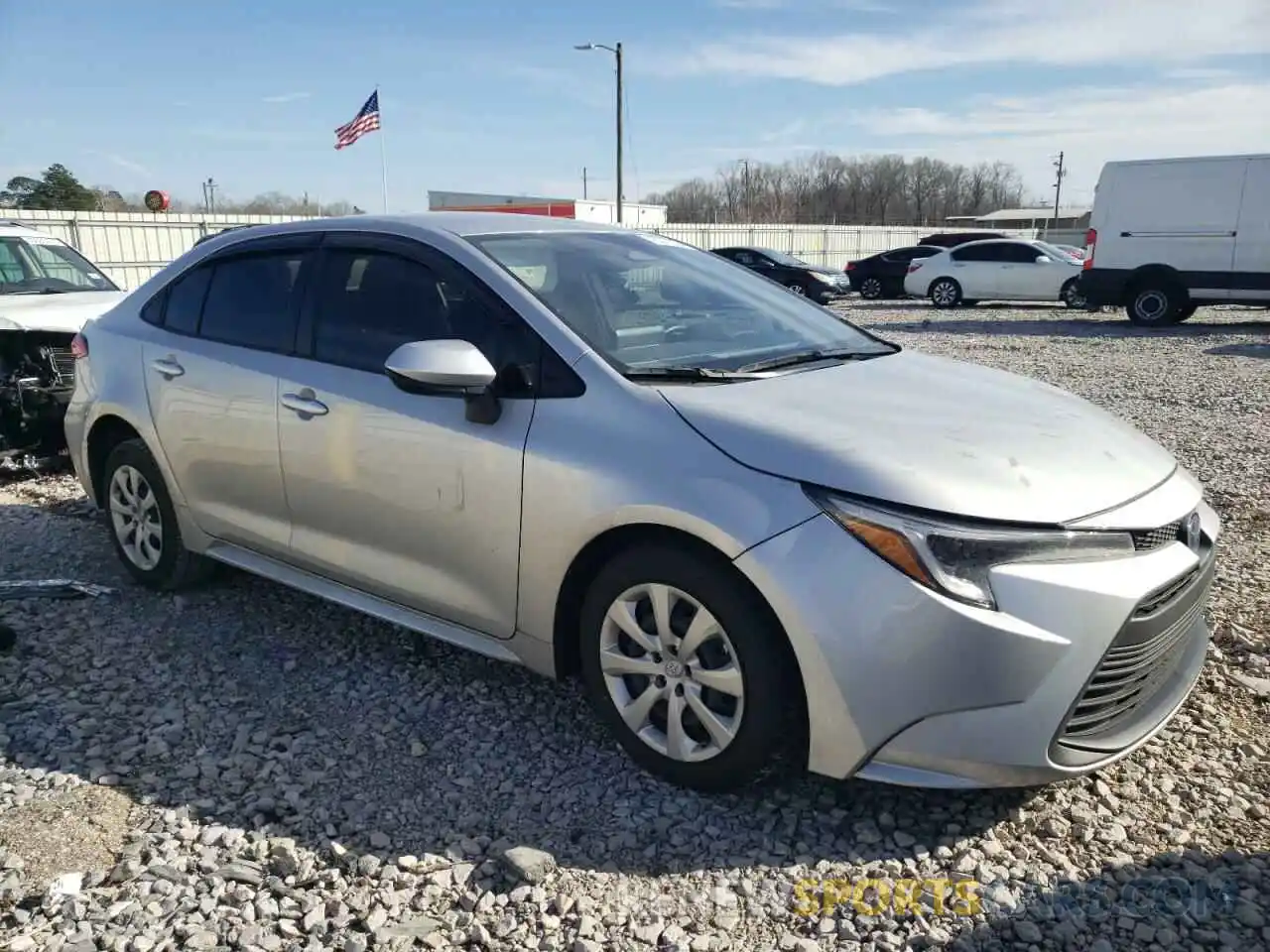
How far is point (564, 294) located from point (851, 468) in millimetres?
1253

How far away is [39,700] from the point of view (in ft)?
11.7

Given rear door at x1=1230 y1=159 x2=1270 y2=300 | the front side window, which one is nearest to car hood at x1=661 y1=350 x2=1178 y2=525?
the front side window

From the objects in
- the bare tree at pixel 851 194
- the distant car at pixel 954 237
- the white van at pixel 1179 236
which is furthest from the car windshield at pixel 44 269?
the bare tree at pixel 851 194

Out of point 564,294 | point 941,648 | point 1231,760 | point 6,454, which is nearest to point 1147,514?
point 941,648

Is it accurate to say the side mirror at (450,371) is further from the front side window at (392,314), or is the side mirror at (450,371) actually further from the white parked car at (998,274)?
the white parked car at (998,274)

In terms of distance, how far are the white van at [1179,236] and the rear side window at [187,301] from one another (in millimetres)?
14863

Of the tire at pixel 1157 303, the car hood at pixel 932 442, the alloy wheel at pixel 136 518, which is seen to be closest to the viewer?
the car hood at pixel 932 442

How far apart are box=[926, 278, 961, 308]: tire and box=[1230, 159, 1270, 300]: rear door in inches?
249

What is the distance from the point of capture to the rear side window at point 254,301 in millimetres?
3885

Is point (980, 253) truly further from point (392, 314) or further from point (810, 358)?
point (392, 314)

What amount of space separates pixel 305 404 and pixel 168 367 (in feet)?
3.32

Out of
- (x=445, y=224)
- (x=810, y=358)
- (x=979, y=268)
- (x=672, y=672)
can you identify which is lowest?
(x=672, y=672)

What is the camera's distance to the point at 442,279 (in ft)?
11.2

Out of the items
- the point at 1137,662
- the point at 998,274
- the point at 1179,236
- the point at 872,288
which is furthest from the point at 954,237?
the point at 1137,662
